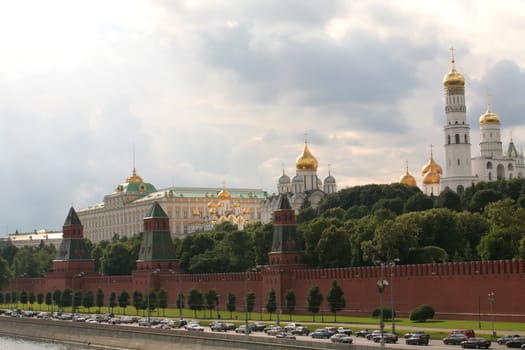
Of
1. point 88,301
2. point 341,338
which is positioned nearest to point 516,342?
point 341,338

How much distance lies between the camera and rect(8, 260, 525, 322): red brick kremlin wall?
56.6 metres

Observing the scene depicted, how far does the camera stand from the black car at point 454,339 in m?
45.0

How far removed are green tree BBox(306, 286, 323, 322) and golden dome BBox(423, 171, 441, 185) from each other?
68.9m

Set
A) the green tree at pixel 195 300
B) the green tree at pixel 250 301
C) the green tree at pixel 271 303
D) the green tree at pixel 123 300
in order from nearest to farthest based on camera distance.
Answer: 1. the green tree at pixel 271 303
2. the green tree at pixel 250 301
3. the green tree at pixel 195 300
4. the green tree at pixel 123 300

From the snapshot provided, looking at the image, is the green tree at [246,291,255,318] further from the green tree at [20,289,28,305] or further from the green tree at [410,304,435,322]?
the green tree at [20,289,28,305]

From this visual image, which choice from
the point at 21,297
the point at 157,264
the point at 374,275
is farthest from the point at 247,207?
the point at 374,275

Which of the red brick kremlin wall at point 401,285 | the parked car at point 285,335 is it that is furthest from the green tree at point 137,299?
the parked car at point 285,335

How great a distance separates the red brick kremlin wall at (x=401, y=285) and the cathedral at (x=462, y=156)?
46.5m

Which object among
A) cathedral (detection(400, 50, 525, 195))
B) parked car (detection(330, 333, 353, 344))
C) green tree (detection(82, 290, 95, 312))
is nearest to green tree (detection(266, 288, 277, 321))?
parked car (detection(330, 333, 353, 344))

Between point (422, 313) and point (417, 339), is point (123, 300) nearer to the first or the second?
point (422, 313)

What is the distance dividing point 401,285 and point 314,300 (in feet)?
21.7

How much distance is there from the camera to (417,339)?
45.1 metres

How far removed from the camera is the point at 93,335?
212ft

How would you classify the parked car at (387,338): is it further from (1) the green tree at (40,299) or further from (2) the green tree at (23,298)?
(2) the green tree at (23,298)
